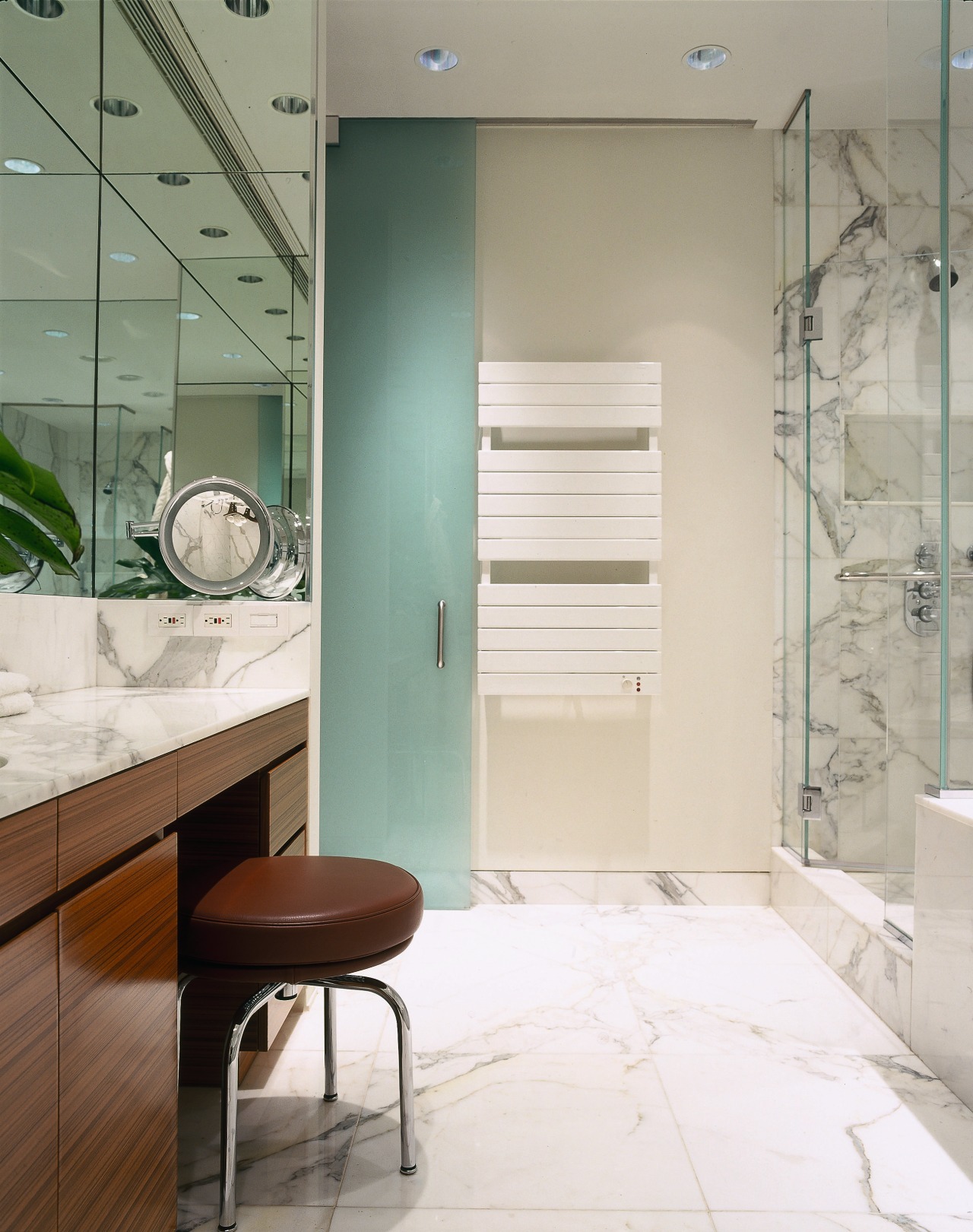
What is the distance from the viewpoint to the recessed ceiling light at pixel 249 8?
209 cm

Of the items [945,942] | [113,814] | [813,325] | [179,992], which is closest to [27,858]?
[113,814]

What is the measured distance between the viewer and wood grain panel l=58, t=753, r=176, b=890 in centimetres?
81

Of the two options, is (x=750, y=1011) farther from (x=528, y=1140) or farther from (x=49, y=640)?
(x=49, y=640)

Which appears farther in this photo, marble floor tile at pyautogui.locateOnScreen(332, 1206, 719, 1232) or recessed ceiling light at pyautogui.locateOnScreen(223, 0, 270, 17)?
recessed ceiling light at pyautogui.locateOnScreen(223, 0, 270, 17)

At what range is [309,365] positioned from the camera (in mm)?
2195

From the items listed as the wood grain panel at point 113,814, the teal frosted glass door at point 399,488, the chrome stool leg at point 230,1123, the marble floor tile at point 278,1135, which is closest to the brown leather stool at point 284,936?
the chrome stool leg at point 230,1123

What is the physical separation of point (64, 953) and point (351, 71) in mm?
2594

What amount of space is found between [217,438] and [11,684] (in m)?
0.95

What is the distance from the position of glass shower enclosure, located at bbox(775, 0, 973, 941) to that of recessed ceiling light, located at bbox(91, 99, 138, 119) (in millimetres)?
1737

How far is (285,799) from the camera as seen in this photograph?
179 cm

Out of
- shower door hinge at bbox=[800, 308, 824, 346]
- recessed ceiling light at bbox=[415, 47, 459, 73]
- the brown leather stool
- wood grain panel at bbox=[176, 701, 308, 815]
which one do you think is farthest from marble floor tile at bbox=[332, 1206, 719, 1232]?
recessed ceiling light at bbox=[415, 47, 459, 73]

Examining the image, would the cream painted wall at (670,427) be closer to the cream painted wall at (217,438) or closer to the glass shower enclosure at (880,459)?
the glass shower enclosure at (880,459)

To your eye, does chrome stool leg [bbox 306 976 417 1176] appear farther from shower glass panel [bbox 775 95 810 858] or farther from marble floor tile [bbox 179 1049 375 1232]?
shower glass panel [bbox 775 95 810 858]

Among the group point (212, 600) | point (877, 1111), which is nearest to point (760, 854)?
point (877, 1111)
